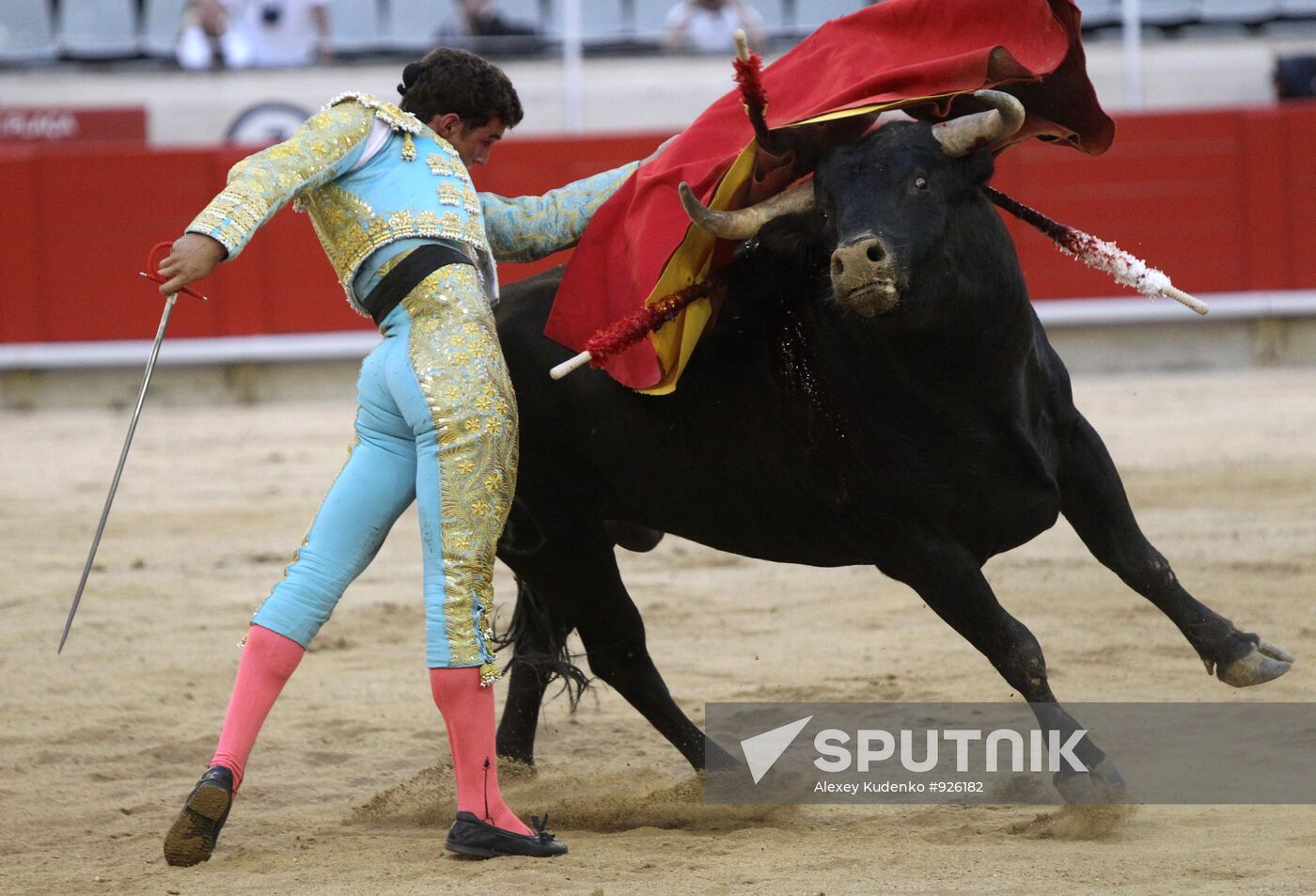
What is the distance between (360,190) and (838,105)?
2.48 feet

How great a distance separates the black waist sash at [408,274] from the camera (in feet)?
8.68

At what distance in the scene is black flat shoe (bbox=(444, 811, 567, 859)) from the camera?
8.52 ft

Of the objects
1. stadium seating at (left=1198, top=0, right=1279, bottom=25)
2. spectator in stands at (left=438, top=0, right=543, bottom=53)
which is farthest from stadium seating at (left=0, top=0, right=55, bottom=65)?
stadium seating at (left=1198, top=0, right=1279, bottom=25)

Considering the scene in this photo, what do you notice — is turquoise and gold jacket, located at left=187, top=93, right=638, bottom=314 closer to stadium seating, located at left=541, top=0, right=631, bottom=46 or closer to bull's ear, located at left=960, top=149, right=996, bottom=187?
bull's ear, located at left=960, top=149, right=996, bottom=187

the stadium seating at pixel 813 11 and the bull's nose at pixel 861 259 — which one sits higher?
the bull's nose at pixel 861 259

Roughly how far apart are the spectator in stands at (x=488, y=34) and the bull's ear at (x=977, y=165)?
799 cm

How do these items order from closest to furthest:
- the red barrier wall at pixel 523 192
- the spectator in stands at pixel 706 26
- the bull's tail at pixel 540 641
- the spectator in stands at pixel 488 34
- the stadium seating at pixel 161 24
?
1. the bull's tail at pixel 540 641
2. the red barrier wall at pixel 523 192
3. the spectator in stands at pixel 488 34
4. the spectator in stands at pixel 706 26
5. the stadium seating at pixel 161 24

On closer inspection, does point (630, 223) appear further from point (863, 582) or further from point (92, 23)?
point (92, 23)

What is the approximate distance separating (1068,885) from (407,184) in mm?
1433

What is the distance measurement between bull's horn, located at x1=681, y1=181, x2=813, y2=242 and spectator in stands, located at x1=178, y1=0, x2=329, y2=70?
816 centimetres

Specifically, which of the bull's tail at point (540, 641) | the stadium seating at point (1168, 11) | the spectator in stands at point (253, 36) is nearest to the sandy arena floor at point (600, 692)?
the bull's tail at point (540, 641)

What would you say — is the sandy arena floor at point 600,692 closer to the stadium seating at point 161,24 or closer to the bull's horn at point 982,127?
the bull's horn at point 982,127

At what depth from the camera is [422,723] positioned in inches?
147

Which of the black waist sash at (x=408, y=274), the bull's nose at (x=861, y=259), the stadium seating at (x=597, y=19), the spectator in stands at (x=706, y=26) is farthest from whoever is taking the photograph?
the stadium seating at (x=597, y=19)
